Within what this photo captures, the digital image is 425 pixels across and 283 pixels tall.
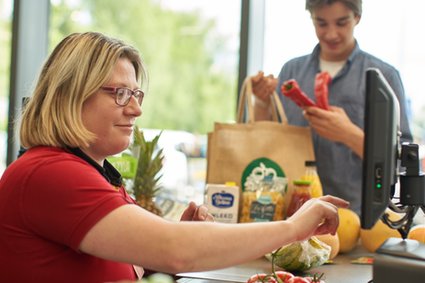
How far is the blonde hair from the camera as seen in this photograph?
152 cm

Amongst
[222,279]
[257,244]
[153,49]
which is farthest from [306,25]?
[153,49]

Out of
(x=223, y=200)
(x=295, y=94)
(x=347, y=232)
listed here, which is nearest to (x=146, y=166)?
(x=223, y=200)

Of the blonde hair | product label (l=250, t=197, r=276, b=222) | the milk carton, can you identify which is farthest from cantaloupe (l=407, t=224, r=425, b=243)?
the blonde hair

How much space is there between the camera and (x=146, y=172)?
265 centimetres

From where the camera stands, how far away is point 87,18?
5.45 meters

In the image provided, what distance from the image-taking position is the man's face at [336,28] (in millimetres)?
2584

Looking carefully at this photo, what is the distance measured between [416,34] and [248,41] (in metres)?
1.08

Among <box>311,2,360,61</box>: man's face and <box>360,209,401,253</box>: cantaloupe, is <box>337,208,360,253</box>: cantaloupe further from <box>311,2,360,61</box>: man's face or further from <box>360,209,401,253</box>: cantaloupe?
<box>311,2,360,61</box>: man's face

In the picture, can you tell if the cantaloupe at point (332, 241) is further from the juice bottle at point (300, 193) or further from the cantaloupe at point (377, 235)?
the juice bottle at point (300, 193)

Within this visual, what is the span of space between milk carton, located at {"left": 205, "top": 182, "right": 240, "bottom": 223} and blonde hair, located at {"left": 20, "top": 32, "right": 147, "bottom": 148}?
0.92 metres

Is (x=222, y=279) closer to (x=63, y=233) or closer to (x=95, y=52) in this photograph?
(x=63, y=233)

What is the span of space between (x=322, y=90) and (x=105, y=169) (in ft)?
3.63

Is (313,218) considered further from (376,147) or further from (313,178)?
(313,178)

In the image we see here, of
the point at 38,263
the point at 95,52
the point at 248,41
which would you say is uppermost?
the point at 248,41
